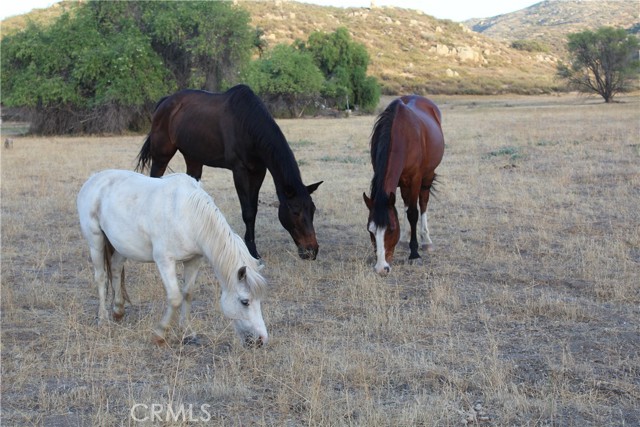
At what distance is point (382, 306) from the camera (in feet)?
18.8

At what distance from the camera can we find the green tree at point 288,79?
1531 inches

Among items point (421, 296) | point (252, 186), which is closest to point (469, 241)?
point (421, 296)

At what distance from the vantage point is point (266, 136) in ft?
24.5

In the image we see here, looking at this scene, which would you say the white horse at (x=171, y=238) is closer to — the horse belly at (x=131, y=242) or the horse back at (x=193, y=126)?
the horse belly at (x=131, y=242)

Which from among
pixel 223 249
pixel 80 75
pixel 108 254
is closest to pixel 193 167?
pixel 108 254

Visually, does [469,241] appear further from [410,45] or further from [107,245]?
[410,45]

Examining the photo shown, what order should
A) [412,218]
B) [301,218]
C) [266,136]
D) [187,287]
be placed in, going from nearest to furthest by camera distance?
[187,287], [301,218], [266,136], [412,218]

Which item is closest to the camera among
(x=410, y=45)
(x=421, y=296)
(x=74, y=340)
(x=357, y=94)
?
(x=74, y=340)

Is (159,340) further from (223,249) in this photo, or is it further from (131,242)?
(223,249)

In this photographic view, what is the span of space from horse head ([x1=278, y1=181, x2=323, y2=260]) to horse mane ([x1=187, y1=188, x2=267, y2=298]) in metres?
2.33

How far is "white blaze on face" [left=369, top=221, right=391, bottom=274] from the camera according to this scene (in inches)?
264

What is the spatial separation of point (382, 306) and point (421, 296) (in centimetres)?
62

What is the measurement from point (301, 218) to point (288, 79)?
32.9m

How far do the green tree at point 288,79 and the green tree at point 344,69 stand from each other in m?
2.61
